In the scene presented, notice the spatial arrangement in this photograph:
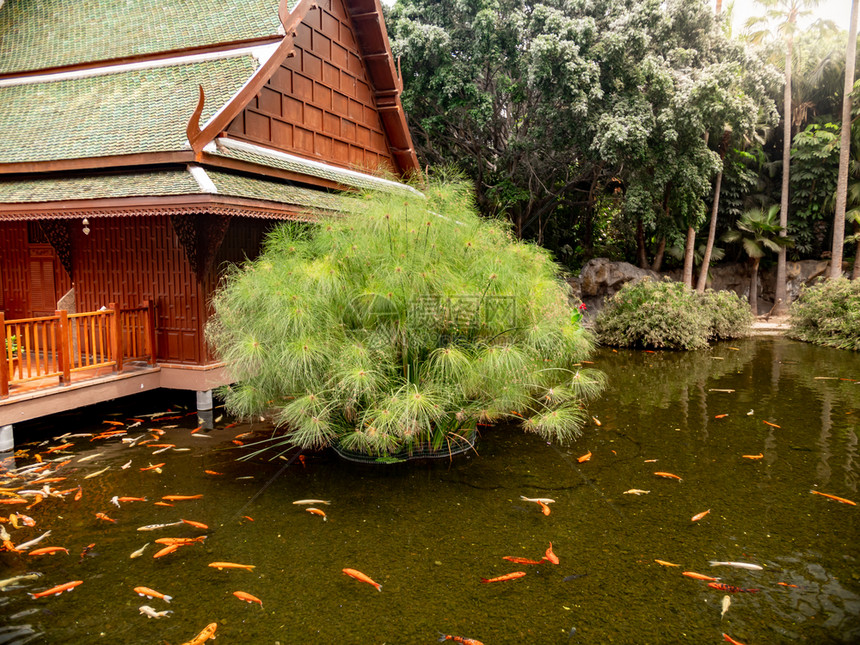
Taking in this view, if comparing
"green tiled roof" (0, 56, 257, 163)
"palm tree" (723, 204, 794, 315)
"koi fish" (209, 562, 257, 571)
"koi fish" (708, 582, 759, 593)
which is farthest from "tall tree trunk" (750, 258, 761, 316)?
"koi fish" (209, 562, 257, 571)

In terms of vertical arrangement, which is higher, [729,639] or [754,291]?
[754,291]

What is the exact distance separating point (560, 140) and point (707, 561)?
39.5 ft

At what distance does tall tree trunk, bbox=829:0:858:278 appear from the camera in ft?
49.9

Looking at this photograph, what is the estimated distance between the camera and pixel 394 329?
4875mm

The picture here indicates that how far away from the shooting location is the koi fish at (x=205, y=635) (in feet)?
9.25

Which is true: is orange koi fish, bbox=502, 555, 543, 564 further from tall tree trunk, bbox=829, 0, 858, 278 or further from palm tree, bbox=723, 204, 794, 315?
palm tree, bbox=723, 204, 794, 315

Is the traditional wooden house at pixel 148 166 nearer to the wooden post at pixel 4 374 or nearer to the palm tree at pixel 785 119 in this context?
the wooden post at pixel 4 374

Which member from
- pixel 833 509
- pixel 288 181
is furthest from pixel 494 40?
pixel 833 509

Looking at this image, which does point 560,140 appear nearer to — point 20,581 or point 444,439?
point 444,439

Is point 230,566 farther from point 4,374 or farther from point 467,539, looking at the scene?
point 4,374

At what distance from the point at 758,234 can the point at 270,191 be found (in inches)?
583

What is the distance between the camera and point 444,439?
5570 mm

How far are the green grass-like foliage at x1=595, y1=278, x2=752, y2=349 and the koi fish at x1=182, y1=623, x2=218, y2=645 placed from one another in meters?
10.4

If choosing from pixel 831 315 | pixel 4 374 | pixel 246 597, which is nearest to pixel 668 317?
pixel 831 315
